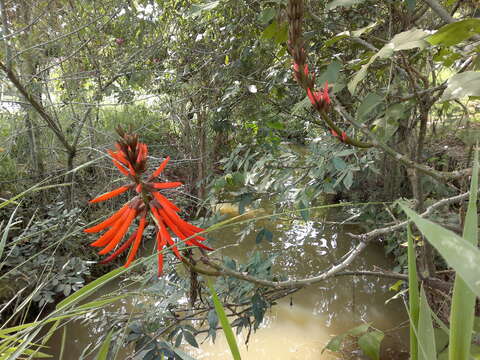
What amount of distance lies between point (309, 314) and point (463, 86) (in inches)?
73.7

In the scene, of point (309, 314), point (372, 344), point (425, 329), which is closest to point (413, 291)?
point (425, 329)

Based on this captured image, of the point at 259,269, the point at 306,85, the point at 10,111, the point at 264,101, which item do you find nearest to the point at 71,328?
the point at 10,111

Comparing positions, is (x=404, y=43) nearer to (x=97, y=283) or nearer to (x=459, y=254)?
(x=459, y=254)

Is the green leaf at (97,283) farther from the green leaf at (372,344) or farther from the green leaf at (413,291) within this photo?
the green leaf at (372,344)

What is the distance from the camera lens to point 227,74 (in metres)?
1.64

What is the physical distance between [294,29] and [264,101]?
1259mm

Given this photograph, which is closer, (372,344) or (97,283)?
(97,283)

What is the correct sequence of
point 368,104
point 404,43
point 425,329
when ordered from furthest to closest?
point 368,104, point 404,43, point 425,329

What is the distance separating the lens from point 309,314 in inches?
78.7

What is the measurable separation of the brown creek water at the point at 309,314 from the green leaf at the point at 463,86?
41.5 inches

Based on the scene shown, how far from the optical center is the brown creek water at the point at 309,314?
1.74 m

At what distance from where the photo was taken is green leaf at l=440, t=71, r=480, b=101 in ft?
1.12

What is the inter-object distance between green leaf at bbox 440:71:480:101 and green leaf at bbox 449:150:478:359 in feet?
0.34

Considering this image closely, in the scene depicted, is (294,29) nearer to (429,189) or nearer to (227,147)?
(429,189)
